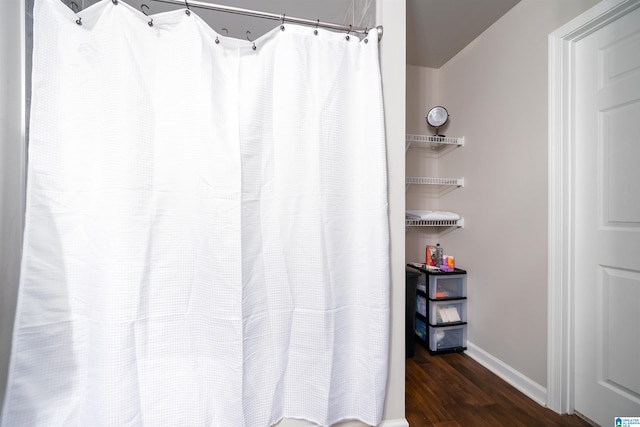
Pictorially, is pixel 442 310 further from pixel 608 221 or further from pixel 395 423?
pixel 608 221

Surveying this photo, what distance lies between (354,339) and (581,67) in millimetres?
1780

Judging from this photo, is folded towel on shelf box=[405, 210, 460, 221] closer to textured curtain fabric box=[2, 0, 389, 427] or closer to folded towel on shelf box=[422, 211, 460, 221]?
folded towel on shelf box=[422, 211, 460, 221]

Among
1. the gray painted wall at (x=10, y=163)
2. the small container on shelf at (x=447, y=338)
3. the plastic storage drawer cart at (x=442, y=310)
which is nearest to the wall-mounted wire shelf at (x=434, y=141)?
the plastic storage drawer cart at (x=442, y=310)

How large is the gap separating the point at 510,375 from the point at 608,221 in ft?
3.39

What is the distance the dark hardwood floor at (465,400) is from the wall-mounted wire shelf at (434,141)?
1.59 metres

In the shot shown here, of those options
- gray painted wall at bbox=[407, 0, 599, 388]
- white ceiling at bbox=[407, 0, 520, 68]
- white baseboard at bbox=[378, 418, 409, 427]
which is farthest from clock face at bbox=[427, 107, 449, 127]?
white baseboard at bbox=[378, 418, 409, 427]

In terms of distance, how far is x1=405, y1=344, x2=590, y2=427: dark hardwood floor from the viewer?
119cm

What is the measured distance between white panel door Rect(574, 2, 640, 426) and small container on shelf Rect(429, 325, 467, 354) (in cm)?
64

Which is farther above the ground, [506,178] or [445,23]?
[445,23]

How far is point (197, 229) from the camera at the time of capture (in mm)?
956

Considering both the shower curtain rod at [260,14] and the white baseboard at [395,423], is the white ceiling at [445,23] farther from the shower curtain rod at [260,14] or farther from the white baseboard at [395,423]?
the white baseboard at [395,423]

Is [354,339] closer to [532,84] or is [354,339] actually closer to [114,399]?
[114,399]

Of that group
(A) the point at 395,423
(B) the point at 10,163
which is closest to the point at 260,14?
(B) the point at 10,163

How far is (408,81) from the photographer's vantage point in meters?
2.07
